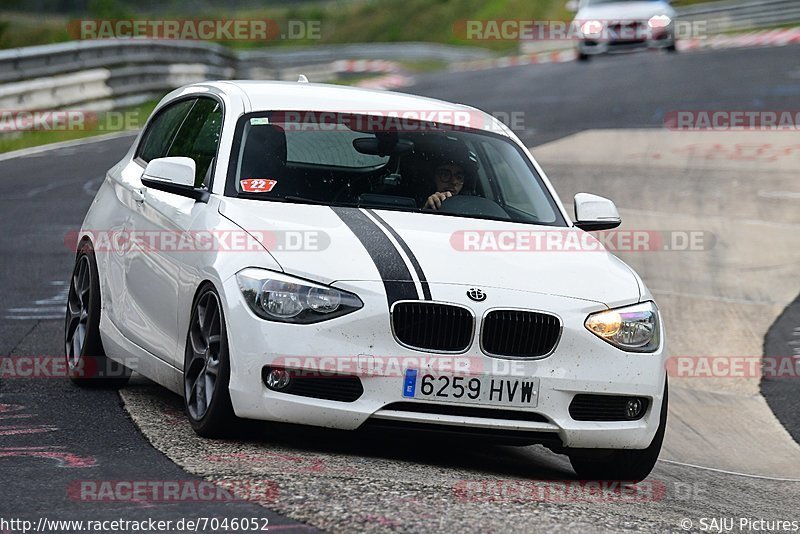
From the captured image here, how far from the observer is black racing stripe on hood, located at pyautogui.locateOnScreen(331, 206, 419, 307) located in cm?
598

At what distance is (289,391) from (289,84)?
97.9 inches

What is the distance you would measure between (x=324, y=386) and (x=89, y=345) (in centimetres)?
228

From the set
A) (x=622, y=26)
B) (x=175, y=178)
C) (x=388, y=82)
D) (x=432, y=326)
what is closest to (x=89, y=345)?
(x=175, y=178)

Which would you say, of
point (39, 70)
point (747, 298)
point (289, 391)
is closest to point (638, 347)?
point (289, 391)

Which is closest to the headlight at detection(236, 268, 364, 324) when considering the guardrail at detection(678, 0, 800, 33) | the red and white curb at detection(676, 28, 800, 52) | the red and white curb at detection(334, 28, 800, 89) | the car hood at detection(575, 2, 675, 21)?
the red and white curb at detection(334, 28, 800, 89)

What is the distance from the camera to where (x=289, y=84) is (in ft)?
26.3

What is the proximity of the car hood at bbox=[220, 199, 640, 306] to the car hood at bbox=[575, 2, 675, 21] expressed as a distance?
90.0 feet

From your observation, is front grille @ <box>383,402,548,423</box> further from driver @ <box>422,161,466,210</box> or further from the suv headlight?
the suv headlight

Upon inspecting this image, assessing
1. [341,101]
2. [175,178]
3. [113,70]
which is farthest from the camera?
[113,70]

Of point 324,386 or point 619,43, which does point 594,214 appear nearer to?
point 324,386

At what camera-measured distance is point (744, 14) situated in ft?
141

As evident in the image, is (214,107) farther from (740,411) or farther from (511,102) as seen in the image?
(511,102)

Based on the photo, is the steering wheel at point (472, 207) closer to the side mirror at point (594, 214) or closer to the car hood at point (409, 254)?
the car hood at point (409, 254)

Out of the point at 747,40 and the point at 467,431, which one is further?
the point at 747,40
